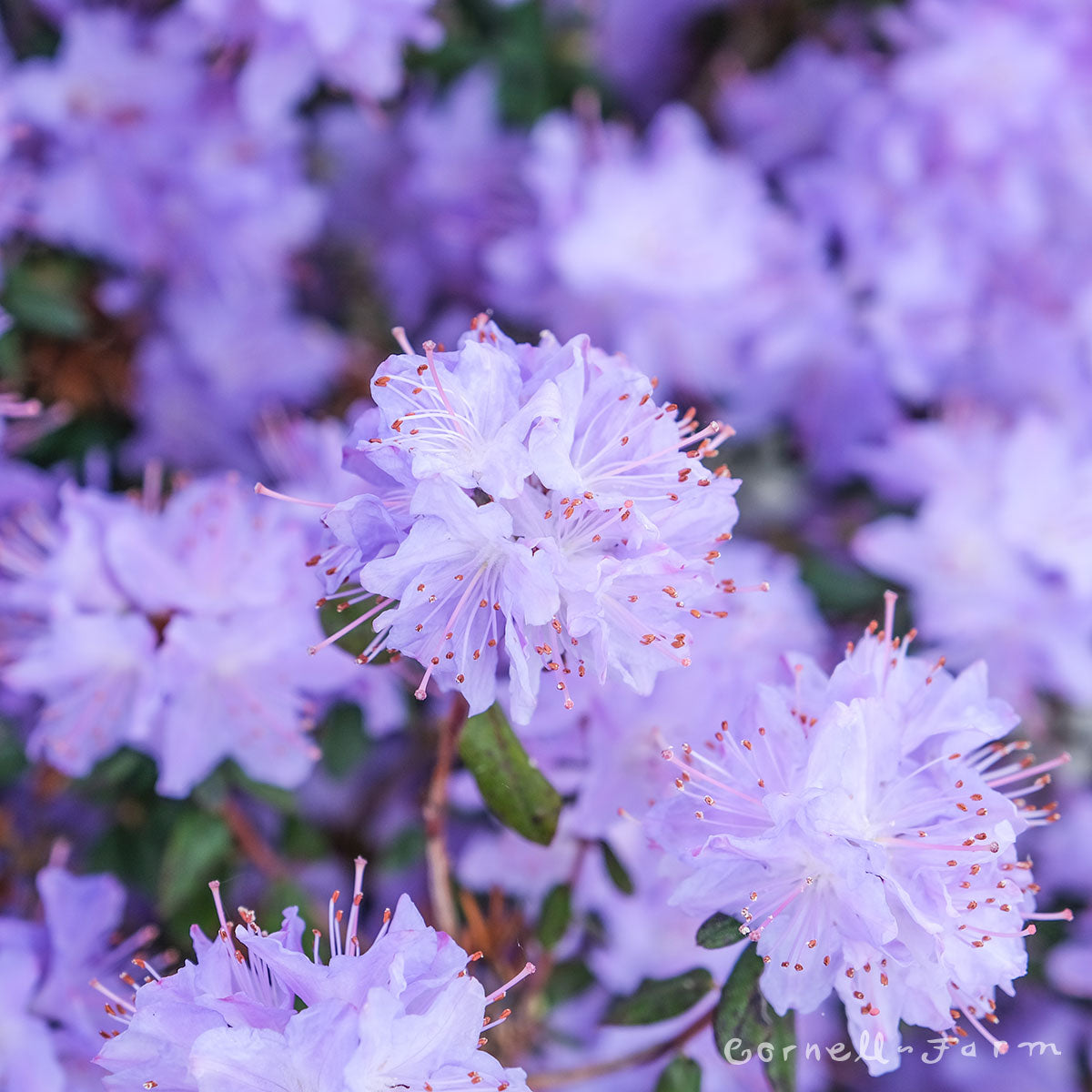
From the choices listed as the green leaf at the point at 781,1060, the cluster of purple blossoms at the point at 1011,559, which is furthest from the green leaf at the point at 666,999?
the cluster of purple blossoms at the point at 1011,559

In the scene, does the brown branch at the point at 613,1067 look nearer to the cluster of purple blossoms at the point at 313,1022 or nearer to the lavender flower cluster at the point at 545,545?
the lavender flower cluster at the point at 545,545

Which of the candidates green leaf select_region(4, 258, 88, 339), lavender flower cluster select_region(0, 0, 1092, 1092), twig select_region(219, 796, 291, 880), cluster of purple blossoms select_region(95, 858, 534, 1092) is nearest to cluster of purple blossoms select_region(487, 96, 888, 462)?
lavender flower cluster select_region(0, 0, 1092, 1092)

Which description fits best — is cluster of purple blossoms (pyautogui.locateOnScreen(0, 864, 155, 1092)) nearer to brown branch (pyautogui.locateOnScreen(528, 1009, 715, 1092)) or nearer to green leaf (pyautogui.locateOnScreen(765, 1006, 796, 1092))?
brown branch (pyautogui.locateOnScreen(528, 1009, 715, 1092))

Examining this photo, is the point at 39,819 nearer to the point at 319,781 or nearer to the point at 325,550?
the point at 319,781

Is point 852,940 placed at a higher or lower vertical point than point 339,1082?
higher

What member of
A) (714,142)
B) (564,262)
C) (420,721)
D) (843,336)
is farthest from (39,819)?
(714,142)

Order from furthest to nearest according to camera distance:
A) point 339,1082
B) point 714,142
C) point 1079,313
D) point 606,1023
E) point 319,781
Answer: point 714,142
point 1079,313
point 319,781
point 606,1023
point 339,1082

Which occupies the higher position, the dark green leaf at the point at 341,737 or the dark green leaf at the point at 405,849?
the dark green leaf at the point at 341,737
